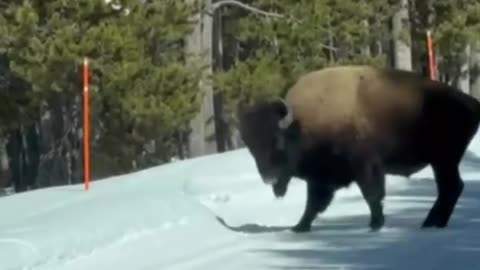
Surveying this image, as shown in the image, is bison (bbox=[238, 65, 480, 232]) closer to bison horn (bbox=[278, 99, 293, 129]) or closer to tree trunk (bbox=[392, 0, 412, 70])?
bison horn (bbox=[278, 99, 293, 129])

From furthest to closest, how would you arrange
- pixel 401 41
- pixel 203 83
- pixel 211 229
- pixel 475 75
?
pixel 475 75, pixel 401 41, pixel 203 83, pixel 211 229

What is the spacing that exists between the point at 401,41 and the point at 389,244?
88.5ft

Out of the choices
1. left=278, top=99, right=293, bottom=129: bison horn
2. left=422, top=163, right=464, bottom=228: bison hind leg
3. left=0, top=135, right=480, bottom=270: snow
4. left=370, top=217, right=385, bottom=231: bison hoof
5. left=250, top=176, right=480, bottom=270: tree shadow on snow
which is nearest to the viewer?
left=250, top=176, right=480, bottom=270: tree shadow on snow

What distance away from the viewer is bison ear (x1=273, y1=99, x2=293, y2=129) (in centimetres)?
1517

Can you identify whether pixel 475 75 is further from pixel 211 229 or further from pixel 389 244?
pixel 389 244

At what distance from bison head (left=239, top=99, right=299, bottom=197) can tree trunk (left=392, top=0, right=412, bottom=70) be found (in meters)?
25.5

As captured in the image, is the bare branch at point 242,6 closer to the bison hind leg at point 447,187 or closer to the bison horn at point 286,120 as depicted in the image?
the bison hind leg at point 447,187

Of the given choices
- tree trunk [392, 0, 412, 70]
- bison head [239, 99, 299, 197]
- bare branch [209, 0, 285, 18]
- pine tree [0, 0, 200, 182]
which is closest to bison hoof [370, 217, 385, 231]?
bison head [239, 99, 299, 197]

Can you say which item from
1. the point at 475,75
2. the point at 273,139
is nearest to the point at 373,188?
the point at 273,139

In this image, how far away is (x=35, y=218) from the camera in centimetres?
1504

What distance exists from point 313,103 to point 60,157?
17699mm

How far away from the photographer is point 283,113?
15211 millimetres

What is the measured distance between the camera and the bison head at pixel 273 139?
49.8ft

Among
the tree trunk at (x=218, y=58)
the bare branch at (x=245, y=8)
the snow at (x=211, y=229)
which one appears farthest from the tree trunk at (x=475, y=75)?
the snow at (x=211, y=229)
